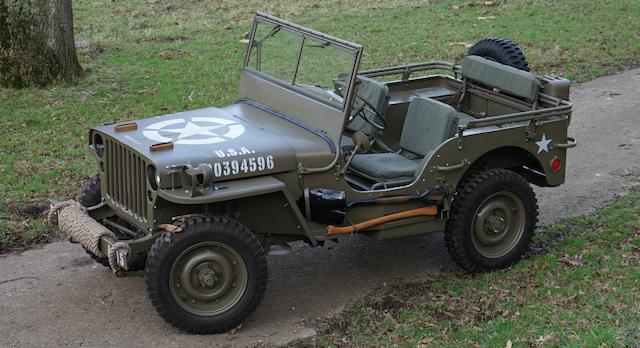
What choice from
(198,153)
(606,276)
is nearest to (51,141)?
(198,153)

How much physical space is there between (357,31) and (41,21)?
5.41 meters

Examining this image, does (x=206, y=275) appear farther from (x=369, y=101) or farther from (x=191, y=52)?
(x=191, y=52)

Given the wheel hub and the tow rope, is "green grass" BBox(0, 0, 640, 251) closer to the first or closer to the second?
the tow rope

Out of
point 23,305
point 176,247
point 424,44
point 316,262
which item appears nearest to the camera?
point 176,247

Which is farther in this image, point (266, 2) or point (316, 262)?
point (266, 2)

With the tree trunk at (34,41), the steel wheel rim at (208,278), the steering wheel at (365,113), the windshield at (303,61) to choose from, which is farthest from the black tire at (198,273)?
the tree trunk at (34,41)

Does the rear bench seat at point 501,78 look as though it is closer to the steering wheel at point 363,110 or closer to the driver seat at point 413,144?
the driver seat at point 413,144

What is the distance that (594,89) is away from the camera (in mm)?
13047

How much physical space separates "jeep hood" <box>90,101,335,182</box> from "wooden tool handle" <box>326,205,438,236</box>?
0.49m

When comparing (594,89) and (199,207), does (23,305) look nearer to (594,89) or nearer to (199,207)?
(199,207)

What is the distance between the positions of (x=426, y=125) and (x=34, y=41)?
631 cm

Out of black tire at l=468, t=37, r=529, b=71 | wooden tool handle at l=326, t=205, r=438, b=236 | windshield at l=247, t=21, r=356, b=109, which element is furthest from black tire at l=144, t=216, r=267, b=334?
black tire at l=468, t=37, r=529, b=71

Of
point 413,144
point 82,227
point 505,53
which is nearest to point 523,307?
point 413,144

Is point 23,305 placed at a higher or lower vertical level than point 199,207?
lower
